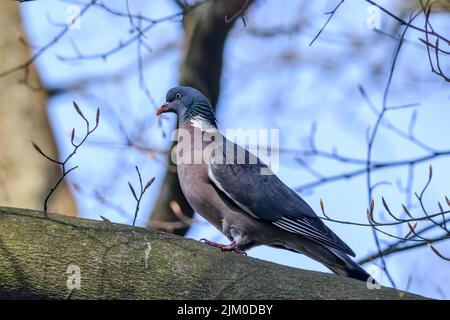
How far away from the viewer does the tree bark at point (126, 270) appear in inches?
106

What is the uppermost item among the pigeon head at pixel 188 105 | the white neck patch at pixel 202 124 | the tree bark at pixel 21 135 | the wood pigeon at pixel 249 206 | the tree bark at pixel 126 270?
the tree bark at pixel 21 135

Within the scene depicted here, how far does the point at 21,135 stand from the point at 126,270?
10.6 feet

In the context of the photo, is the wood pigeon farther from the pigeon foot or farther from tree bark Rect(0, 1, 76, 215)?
tree bark Rect(0, 1, 76, 215)

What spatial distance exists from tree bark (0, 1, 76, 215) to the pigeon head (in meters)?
1.40

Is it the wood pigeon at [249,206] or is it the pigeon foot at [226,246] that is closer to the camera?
the pigeon foot at [226,246]

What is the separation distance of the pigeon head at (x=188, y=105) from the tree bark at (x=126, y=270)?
1521 millimetres

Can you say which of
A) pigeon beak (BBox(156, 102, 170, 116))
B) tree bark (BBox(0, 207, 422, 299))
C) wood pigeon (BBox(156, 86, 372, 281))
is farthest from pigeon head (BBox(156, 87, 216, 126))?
tree bark (BBox(0, 207, 422, 299))

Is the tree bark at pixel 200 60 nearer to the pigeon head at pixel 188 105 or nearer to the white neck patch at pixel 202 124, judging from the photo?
the pigeon head at pixel 188 105

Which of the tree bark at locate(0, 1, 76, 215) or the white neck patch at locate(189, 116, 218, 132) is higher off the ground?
the tree bark at locate(0, 1, 76, 215)

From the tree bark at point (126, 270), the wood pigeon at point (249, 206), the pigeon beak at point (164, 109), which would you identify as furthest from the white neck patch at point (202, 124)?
the tree bark at point (126, 270)

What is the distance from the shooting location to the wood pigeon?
3861 millimetres
